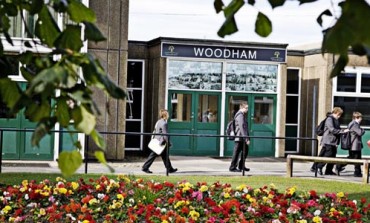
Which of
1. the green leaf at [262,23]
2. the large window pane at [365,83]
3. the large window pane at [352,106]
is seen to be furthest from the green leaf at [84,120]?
the large window pane at [365,83]

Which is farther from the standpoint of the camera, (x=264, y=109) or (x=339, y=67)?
(x=264, y=109)

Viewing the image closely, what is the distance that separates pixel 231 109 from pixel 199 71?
1791 mm

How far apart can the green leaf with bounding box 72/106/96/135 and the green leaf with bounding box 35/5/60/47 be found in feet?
1.67

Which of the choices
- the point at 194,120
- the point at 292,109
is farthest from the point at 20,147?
the point at 292,109

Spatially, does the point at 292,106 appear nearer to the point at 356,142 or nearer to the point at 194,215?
the point at 356,142

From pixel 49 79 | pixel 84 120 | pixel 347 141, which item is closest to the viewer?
pixel 49 79

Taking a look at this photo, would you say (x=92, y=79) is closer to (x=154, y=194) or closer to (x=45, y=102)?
(x=45, y=102)

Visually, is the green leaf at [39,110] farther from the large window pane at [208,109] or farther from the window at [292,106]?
the window at [292,106]

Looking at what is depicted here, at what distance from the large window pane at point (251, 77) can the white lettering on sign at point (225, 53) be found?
31 cm

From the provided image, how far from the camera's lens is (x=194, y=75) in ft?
80.9

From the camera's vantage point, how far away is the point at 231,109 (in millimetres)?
25359

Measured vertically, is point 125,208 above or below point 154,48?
below

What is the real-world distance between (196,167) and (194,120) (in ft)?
15.8

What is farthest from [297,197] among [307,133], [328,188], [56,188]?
[307,133]
